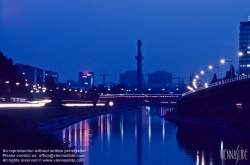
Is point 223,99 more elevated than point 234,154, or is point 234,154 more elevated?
point 223,99

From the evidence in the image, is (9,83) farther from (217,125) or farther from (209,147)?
(209,147)

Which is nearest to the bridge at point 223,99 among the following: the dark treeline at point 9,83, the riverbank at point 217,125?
the riverbank at point 217,125

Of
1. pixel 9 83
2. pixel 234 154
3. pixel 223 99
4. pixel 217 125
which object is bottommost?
pixel 234 154

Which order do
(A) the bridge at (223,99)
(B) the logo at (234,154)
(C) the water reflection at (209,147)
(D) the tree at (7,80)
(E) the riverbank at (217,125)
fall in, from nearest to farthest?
(C) the water reflection at (209,147) → (B) the logo at (234,154) → (E) the riverbank at (217,125) → (A) the bridge at (223,99) → (D) the tree at (7,80)

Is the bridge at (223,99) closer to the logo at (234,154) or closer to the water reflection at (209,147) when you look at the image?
the water reflection at (209,147)

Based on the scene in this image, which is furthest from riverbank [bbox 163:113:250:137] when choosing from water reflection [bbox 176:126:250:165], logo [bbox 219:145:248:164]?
logo [bbox 219:145:248:164]

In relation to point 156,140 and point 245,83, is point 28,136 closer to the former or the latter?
point 156,140

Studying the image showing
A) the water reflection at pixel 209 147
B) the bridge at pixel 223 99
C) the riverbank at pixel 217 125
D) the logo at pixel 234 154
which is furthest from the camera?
the bridge at pixel 223 99

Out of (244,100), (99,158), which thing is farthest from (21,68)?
(99,158)

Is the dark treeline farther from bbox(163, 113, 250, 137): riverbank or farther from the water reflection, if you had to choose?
the water reflection

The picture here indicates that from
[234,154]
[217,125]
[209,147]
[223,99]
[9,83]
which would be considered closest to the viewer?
[234,154]

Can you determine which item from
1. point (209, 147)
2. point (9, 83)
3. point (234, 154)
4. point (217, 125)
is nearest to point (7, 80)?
point (9, 83)

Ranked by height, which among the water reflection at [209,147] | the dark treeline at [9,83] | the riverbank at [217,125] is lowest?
the water reflection at [209,147]

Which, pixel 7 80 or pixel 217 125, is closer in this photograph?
pixel 217 125
